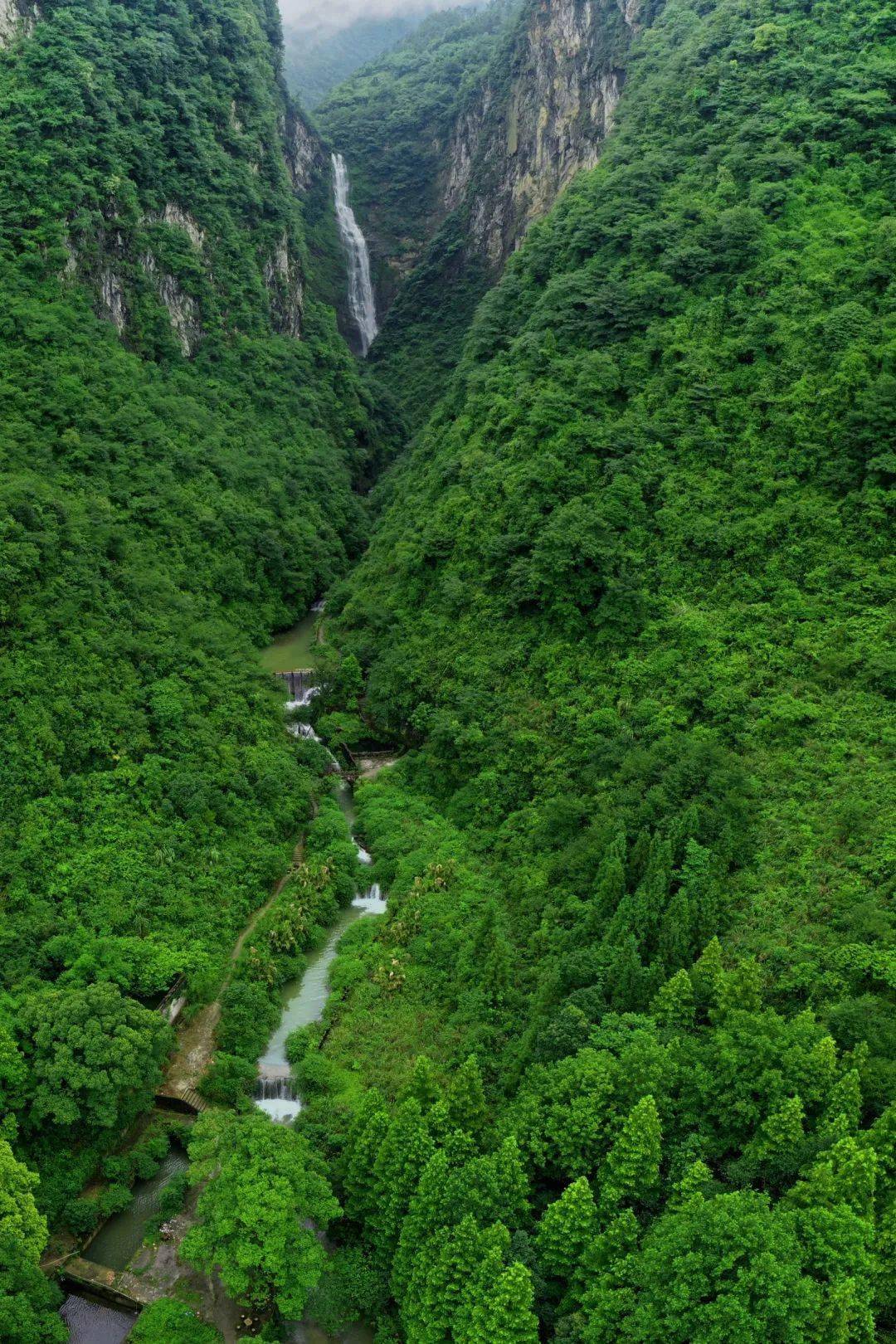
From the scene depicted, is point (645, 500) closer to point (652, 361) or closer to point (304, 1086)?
point (652, 361)

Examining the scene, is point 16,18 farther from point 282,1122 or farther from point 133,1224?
point 133,1224

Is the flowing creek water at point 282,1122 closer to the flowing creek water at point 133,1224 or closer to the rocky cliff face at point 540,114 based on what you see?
the flowing creek water at point 133,1224

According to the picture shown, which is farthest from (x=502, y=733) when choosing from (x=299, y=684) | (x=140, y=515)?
(x=140, y=515)

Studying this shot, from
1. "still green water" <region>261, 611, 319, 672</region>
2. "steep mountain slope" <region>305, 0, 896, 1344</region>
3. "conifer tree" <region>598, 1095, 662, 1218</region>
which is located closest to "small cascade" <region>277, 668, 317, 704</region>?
"still green water" <region>261, 611, 319, 672</region>

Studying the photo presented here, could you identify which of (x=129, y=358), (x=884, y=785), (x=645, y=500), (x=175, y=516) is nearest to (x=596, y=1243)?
(x=884, y=785)

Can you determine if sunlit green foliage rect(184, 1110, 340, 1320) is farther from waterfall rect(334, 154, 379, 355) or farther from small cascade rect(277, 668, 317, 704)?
waterfall rect(334, 154, 379, 355)
